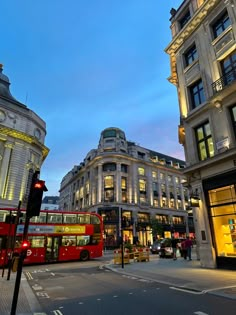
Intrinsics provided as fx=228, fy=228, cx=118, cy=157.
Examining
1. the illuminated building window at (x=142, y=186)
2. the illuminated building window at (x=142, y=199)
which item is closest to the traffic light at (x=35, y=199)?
the illuminated building window at (x=142, y=199)

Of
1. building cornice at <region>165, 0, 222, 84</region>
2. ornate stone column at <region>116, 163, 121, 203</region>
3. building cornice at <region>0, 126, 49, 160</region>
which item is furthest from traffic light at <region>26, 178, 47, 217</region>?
ornate stone column at <region>116, 163, 121, 203</region>

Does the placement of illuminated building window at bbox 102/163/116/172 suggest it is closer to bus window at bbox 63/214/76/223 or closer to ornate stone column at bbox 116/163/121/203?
ornate stone column at bbox 116/163/121/203

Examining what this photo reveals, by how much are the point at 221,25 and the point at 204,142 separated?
781 cm

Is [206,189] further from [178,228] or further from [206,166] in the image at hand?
[178,228]

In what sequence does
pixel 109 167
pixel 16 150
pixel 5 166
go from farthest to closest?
pixel 109 167
pixel 16 150
pixel 5 166

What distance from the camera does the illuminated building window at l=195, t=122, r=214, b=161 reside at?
47.9 ft

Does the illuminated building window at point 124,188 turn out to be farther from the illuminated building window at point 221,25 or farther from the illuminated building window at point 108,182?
the illuminated building window at point 221,25

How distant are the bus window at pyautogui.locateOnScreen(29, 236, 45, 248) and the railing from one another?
17212 mm

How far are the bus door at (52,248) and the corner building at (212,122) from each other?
1192cm

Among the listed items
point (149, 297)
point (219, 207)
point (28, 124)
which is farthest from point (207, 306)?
point (28, 124)

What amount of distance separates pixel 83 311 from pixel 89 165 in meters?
54.8

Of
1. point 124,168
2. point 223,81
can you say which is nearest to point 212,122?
point 223,81

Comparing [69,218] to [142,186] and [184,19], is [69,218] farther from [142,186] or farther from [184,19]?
[142,186]

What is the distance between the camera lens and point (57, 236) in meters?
19.8
